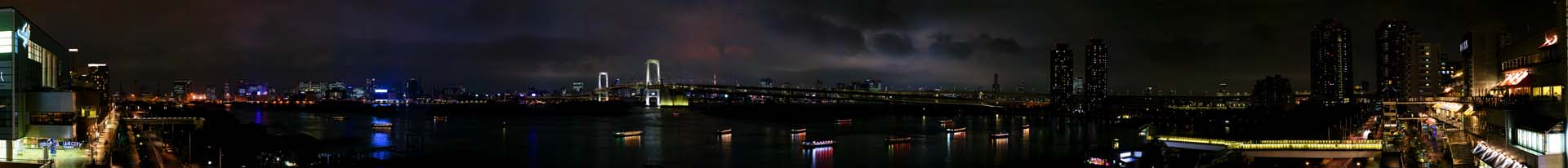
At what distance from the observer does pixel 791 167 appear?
13.2 m

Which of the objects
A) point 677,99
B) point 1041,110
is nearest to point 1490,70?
point 1041,110

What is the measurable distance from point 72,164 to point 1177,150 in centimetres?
1130

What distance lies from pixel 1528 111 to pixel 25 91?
10428mm

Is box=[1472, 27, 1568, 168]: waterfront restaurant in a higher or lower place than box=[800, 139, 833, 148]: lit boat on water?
higher

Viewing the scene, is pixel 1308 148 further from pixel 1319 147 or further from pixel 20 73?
pixel 20 73

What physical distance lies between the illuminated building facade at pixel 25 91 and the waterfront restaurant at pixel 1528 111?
979 cm

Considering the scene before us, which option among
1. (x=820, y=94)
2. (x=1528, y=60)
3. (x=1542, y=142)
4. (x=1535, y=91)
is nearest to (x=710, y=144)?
(x=1528, y=60)

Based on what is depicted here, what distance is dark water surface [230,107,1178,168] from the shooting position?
46.4 feet

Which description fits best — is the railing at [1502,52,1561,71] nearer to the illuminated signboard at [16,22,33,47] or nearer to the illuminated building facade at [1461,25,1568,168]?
the illuminated building facade at [1461,25,1568,168]

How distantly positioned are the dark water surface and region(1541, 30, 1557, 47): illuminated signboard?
5948 millimetres

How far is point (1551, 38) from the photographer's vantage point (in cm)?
706

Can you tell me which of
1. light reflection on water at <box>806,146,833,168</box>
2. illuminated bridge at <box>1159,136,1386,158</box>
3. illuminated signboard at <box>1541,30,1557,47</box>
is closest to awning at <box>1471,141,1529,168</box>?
illuminated signboard at <box>1541,30,1557,47</box>

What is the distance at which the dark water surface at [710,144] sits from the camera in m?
14.1

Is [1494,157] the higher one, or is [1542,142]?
[1542,142]
